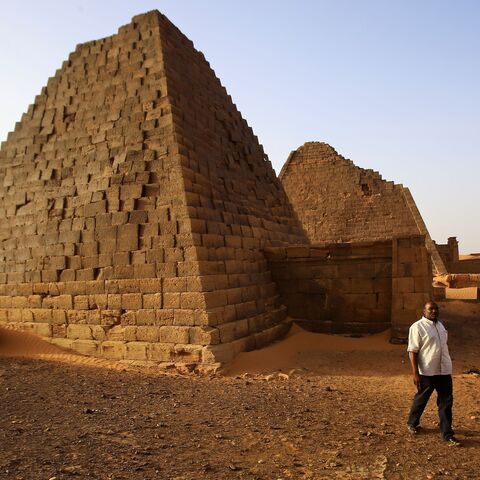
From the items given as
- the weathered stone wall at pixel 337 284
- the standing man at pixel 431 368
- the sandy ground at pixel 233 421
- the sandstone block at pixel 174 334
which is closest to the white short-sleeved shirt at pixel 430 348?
the standing man at pixel 431 368

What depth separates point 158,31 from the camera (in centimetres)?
1040

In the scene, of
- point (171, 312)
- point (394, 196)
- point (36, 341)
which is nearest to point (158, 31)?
point (171, 312)

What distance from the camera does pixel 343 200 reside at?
954 inches

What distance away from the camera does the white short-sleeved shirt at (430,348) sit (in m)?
4.57

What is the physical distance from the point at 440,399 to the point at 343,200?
2030cm

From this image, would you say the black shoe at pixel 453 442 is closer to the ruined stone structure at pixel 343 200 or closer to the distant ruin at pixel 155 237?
the distant ruin at pixel 155 237

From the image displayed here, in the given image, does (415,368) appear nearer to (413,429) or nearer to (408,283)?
(413,429)

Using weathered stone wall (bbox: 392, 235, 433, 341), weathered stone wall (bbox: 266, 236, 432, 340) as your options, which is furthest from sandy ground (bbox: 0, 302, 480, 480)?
weathered stone wall (bbox: 266, 236, 432, 340)

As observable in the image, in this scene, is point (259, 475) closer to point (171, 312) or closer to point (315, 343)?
point (171, 312)

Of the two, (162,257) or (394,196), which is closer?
(162,257)

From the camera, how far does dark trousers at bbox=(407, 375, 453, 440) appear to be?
4461mm

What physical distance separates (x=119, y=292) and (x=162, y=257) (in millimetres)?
1116

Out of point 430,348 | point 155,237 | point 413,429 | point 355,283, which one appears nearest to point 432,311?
point 430,348

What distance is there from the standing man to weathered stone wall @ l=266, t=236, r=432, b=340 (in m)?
4.59
